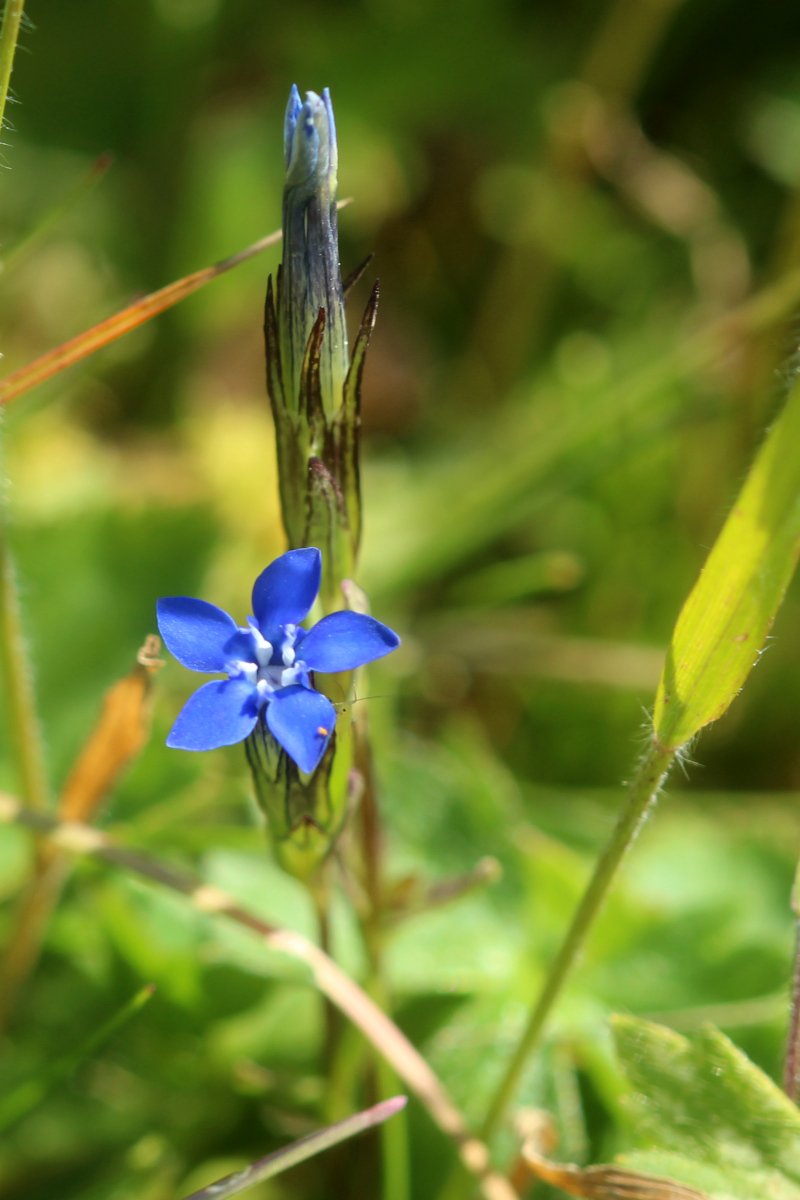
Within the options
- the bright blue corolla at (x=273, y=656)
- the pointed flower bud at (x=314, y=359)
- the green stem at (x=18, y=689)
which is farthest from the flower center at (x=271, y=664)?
the green stem at (x=18, y=689)

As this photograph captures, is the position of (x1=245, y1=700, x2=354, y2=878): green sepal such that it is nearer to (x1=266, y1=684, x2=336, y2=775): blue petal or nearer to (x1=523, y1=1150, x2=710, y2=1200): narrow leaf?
(x1=266, y1=684, x2=336, y2=775): blue petal

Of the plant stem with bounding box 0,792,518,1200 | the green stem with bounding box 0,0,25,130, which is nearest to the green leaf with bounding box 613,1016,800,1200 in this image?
the plant stem with bounding box 0,792,518,1200

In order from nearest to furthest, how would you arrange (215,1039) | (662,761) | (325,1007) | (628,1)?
(662,761) → (325,1007) → (215,1039) → (628,1)

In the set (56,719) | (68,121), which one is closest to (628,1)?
(68,121)

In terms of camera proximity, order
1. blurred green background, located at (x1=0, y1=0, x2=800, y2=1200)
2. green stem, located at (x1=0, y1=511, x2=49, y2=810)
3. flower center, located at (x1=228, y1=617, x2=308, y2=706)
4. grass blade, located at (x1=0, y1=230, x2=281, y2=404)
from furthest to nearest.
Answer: blurred green background, located at (x1=0, y1=0, x2=800, y2=1200) → green stem, located at (x1=0, y1=511, x2=49, y2=810) → grass blade, located at (x1=0, y1=230, x2=281, y2=404) → flower center, located at (x1=228, y1=617, x2=308, y2=706)

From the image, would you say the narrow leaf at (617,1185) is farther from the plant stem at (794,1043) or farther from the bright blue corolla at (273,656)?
the bright blue corolla at (273,656)

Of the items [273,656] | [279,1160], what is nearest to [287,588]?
[273,656]

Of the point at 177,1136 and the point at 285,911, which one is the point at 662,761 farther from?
the point at 177,1136
